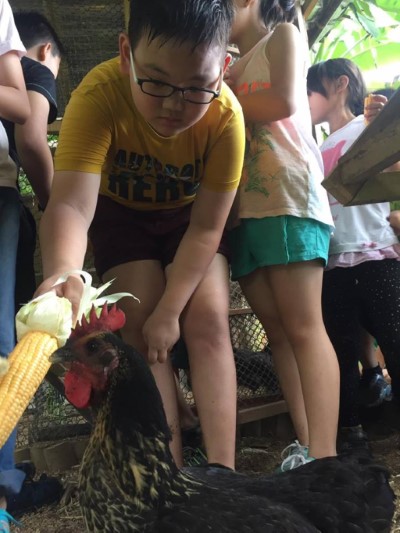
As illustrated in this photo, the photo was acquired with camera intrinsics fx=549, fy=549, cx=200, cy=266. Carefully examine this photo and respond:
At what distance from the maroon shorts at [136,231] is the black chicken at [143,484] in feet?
1.40

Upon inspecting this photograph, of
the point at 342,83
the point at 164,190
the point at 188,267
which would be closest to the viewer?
the point at 188,267

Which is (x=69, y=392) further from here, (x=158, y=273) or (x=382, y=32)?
(x=382, y=32)

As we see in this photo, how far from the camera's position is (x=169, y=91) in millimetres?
1018

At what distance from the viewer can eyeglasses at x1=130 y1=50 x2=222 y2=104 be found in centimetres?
101

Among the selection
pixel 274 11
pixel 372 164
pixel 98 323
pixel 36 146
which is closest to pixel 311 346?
pixel 372 164

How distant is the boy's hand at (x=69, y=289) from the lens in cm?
100

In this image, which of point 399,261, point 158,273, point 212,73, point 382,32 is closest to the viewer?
point 212,73

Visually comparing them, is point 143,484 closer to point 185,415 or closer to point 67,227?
point 67,227

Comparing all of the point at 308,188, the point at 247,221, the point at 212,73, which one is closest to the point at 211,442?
the point at 247,221

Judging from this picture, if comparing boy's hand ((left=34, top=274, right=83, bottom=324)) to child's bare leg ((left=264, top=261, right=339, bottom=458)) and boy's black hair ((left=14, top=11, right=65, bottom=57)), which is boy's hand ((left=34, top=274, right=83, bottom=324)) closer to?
child's bare leg ((left=264, top=261, right=339, bottom=458))

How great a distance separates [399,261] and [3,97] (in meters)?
1.26

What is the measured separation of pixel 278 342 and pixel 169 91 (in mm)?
776

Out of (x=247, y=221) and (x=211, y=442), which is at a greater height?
(x=247, y=221)

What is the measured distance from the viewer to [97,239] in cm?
140
